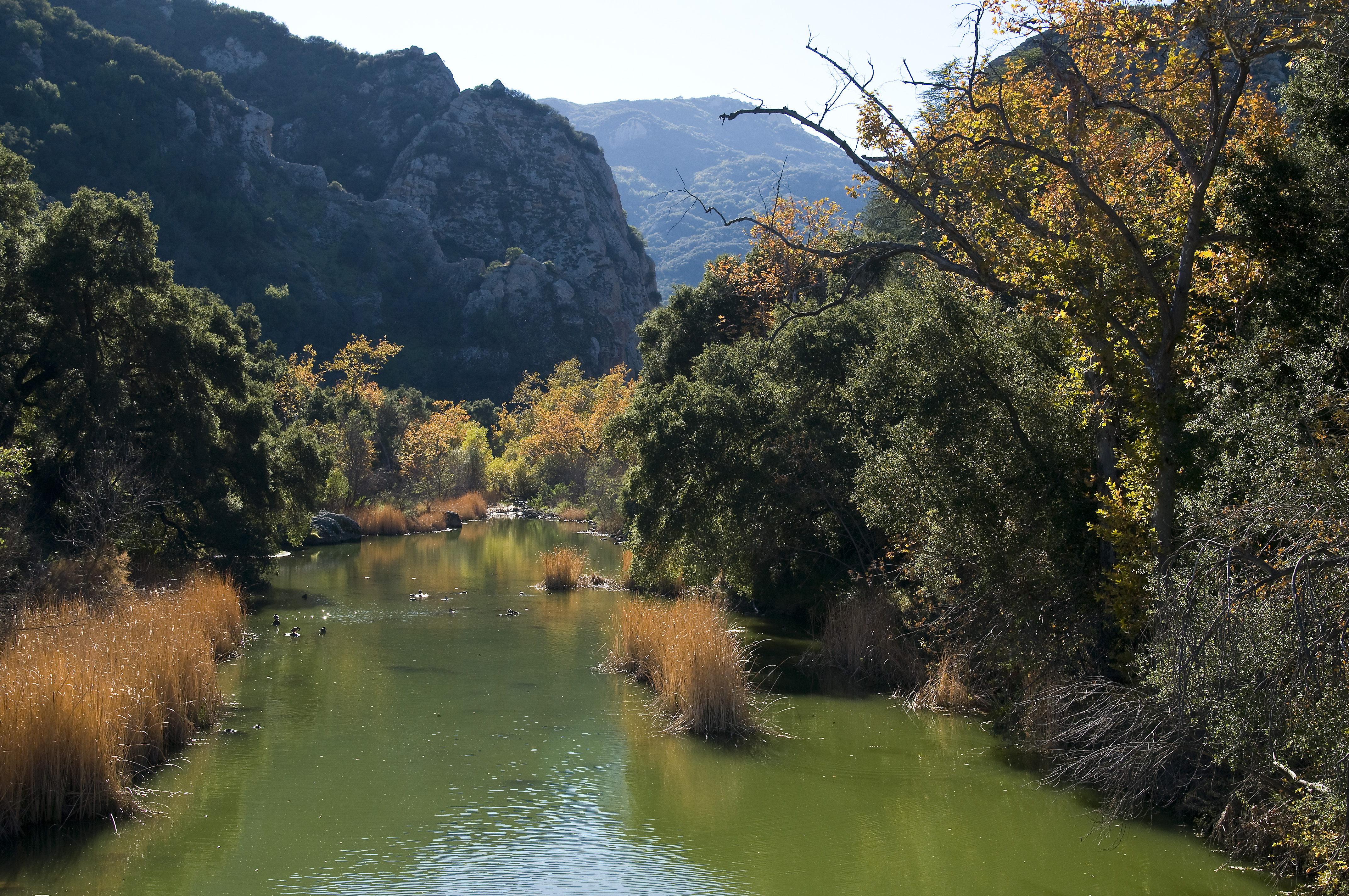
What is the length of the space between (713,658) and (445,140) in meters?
102

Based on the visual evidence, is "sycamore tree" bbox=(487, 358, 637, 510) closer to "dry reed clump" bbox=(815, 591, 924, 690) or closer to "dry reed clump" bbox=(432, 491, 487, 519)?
"dry reed clump" bbox=(432, 491, 487, 519)

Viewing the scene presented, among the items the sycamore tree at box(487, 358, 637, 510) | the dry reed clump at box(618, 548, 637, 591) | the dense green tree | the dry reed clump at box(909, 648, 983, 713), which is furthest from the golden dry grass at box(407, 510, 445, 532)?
the dry reed clump at box(909, 648, 983, 713)

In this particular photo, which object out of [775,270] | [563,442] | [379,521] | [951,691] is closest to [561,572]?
[775,270]

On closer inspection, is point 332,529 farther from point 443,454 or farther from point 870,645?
point 870,645

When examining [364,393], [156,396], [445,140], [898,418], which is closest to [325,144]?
[445,140]

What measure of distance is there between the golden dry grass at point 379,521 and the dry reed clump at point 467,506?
21.4 feet

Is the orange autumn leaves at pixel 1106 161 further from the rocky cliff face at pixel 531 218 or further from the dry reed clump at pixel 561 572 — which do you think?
the rocky cliff face at pixel 531 218

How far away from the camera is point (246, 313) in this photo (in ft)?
143

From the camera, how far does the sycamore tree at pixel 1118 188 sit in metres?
10.2

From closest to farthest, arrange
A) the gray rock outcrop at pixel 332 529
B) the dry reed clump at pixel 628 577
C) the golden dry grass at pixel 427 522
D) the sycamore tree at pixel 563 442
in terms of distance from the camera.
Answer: the dry reed clump at pixel 628 577 → the gray rock outcrop at pixel 332 529 → the golden dry grass at pixel 427 522 → the sycamore tree at pixel 563 442

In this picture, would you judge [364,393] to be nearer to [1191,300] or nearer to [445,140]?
[1191,300]

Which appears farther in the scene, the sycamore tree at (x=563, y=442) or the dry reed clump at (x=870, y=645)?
the sycamore tree at (x=563, y=442)

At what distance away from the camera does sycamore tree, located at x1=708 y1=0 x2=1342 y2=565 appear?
1016 cm

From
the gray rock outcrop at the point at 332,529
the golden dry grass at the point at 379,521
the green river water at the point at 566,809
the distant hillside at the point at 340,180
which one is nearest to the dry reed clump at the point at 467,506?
the golden dry grass at the point at 379,521
